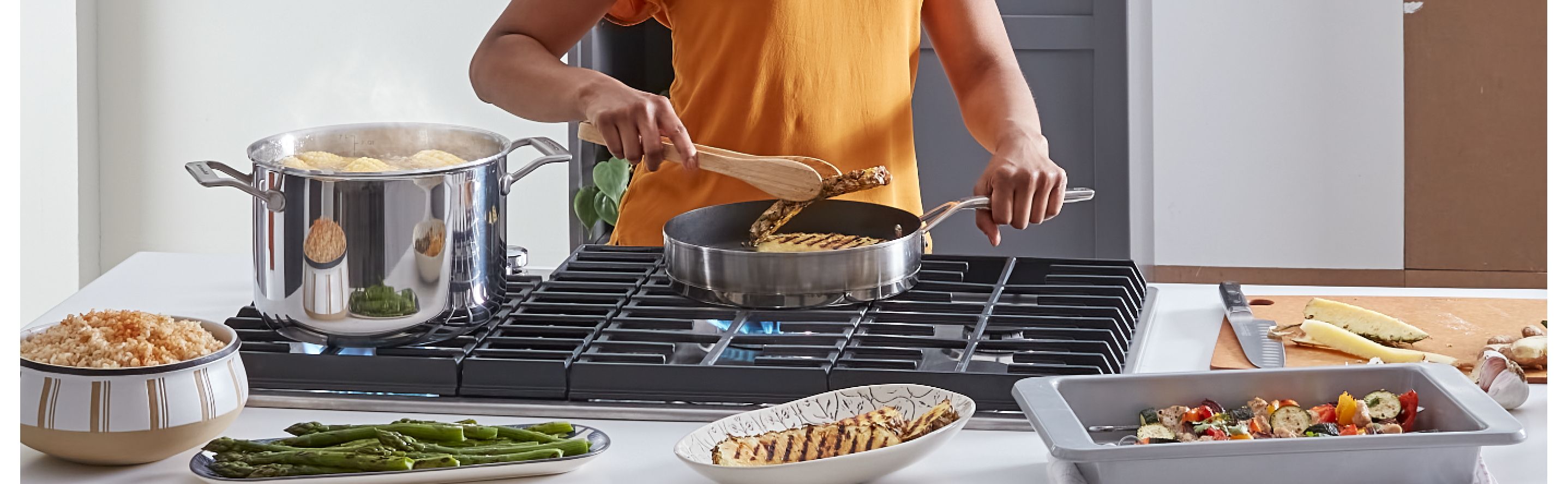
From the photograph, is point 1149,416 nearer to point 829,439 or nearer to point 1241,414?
point 1241,414

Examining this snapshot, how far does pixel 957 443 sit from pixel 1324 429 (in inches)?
11.9

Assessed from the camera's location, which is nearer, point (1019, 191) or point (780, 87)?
point (1019, 191)

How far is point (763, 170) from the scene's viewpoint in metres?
1.55

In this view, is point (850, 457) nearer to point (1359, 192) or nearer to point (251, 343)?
point (251, 343)

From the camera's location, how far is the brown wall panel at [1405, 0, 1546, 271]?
3633 mm

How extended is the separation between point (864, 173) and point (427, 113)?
241cm

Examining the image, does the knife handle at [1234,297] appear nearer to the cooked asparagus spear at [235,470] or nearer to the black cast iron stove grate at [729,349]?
the black cast iron stove grate at [729,349]

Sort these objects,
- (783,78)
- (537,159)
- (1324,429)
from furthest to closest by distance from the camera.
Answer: (783,78) < (537,159) < (1324,429)

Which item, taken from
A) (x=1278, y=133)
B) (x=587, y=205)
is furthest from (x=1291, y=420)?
(x=1278, y=133)

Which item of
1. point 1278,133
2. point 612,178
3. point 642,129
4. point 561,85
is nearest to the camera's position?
point 642,129

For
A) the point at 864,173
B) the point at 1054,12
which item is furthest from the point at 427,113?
the point at 864,173

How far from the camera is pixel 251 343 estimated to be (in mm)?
1385

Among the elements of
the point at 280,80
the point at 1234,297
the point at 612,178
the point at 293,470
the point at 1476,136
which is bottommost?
the point at 293,470

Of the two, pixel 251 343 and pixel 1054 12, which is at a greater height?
pixel 1054 12
